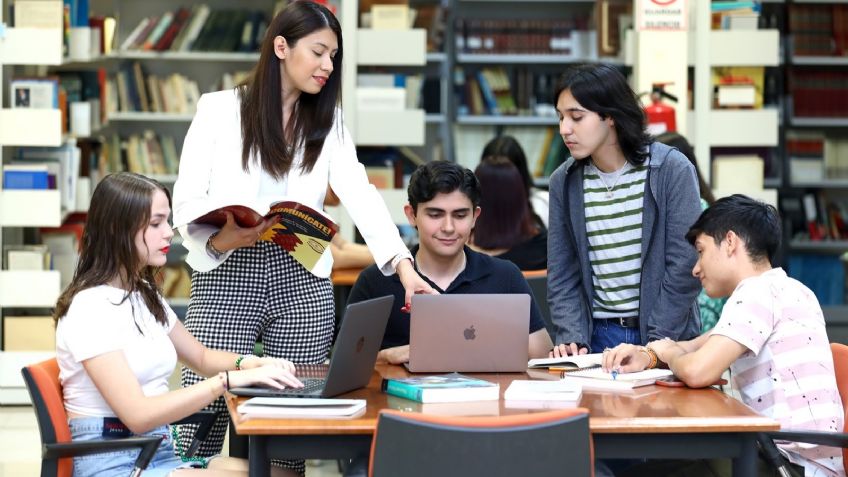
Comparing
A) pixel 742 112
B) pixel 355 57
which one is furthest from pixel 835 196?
pixel 355 57

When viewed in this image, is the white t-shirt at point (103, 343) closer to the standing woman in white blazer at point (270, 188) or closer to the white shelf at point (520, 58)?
the standing woman in white blazer at point (270, 188)

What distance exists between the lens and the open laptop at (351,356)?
2.43 metres

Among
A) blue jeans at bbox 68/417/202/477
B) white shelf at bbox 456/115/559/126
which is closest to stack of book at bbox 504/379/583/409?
blue jeans at bbox 68/417/202/477

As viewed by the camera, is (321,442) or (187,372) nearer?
(321,442)

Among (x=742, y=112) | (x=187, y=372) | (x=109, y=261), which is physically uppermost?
(x=742, y=112)

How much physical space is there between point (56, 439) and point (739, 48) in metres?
4.73

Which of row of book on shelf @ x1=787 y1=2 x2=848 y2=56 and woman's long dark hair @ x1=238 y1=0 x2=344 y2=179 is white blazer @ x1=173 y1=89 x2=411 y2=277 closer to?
woman's long dark hair @ x1=238 y1=0 x2=344 y2=179

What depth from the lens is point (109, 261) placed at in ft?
8.63

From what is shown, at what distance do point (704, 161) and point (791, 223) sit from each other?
1584 mm

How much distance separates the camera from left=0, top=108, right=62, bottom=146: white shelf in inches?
206

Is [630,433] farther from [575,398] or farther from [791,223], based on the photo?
[791,223]

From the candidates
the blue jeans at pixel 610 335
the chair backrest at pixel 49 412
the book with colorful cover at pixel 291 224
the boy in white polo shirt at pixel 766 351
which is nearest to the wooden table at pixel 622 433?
the boy in white polo shirt at pixel 766 351

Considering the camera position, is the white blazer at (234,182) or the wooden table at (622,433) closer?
the wooden table at (622,433)

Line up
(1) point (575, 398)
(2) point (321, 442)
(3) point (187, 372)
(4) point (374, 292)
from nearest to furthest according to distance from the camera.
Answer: (2) point (321, 442), (1) point (575, 398), (3) point (187, 372), (4) point (374, 292)
